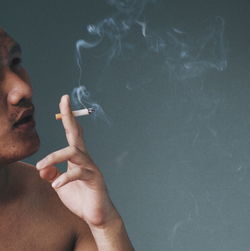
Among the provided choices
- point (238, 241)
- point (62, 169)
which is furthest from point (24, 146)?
point (238, 241)

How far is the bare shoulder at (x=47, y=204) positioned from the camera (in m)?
1.51

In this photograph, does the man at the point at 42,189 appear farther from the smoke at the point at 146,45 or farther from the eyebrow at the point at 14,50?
the smoke at the point at 146,45

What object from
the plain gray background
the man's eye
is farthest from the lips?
the plain gray background

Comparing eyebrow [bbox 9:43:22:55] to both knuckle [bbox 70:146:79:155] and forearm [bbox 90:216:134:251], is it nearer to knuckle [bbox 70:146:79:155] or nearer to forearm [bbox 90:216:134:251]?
knuckle [bbox 70:146:79:155]

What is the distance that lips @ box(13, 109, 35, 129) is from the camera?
1291mm

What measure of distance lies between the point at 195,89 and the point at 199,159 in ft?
1.27

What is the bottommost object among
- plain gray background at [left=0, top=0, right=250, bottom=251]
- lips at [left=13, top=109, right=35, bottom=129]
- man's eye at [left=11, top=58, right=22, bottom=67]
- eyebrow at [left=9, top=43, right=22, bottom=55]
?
plain gray background at [left=0, top=0, right=250, bottom=251]

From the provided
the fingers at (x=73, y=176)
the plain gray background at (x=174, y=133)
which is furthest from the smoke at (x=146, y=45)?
the fingers at (x=73, y=176)

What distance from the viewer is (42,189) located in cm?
155

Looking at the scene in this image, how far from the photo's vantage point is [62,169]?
2.82 metres

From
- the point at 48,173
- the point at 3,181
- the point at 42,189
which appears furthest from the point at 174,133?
the point at 48,173

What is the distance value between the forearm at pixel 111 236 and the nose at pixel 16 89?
0.37 m

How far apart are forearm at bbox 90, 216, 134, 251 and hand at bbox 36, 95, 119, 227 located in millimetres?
16

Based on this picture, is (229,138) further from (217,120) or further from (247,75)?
(247,75)
